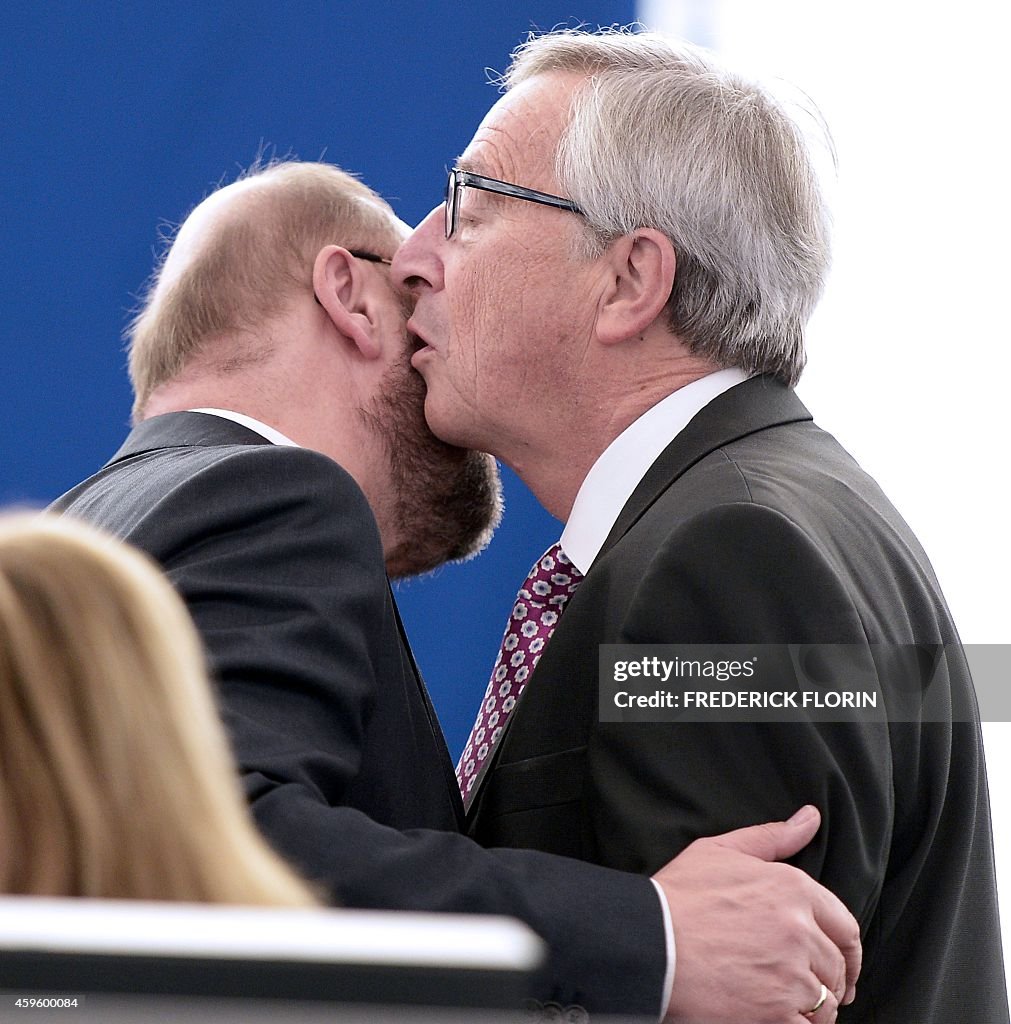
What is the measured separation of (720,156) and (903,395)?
1.16 meters

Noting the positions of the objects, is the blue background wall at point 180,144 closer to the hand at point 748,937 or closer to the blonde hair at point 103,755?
the hand at point 748,937

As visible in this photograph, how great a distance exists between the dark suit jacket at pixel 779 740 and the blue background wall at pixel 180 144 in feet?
4.04

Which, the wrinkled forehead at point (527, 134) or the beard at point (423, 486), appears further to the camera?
the beard at point (423, 486)

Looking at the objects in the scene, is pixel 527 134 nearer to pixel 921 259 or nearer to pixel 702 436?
pixel 702 436

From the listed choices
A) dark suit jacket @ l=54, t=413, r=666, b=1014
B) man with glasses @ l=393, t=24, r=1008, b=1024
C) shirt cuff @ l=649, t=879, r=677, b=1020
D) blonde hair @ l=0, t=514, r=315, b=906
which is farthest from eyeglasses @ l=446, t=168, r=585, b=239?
blonde hair @ l=0, t=514, r=315, b=906

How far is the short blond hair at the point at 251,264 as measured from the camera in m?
2.02

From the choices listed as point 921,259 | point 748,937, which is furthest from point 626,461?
point 921,259

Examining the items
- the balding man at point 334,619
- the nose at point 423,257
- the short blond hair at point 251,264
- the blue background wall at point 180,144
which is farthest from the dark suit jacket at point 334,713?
the blue background wall at point 180,144

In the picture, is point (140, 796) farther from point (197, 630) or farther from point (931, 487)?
point (931, 487)

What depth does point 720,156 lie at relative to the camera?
1.81 m

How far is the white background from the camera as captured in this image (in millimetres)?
2795

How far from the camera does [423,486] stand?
2158 millimetres

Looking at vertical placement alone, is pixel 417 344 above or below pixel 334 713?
above

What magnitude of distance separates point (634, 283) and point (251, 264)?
566 millimetres
